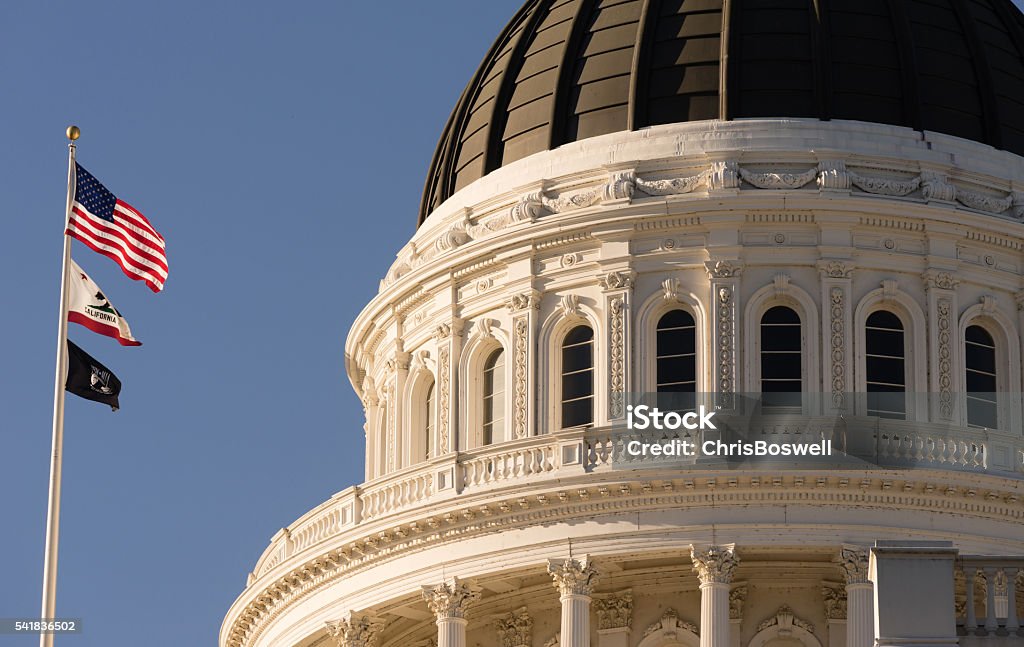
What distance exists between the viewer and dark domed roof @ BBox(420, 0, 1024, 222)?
61.2m

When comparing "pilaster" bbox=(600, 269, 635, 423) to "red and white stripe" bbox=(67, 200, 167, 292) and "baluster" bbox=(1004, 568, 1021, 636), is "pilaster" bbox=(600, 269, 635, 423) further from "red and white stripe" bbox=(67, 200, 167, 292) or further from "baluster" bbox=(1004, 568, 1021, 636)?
"baluster" bbox=(1004, 568, 1021, 636)

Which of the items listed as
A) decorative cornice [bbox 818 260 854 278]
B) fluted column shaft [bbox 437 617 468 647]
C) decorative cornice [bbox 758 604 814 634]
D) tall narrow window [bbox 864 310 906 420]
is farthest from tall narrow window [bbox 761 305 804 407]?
fluted column shaft [bbox 437 617 468 647]

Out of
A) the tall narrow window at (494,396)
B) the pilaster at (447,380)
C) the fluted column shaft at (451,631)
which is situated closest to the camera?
the fluted column shaft at (451,631)

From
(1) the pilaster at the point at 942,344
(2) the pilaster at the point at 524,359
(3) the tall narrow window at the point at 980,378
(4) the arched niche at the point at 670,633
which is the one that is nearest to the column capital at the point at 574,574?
(4) the arched niche at the point at 670,633

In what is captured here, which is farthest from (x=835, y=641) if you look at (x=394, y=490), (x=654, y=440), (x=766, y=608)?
(x=394, y=490)

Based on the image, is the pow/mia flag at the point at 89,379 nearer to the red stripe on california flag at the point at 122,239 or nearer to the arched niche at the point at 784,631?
the red stripe on california flag at the point at 122,239

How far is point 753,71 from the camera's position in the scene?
61344 millimetres

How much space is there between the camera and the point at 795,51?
203 feet

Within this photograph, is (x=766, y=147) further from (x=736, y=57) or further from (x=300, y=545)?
(x=300, y=545)

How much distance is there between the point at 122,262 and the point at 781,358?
60.4 ft

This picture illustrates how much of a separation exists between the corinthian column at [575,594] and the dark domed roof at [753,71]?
12.0 metres

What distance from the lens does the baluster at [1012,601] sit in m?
30.0

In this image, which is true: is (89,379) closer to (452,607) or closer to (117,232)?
(117,232)

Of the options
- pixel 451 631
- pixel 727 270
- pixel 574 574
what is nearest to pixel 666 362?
pixel 727 270
